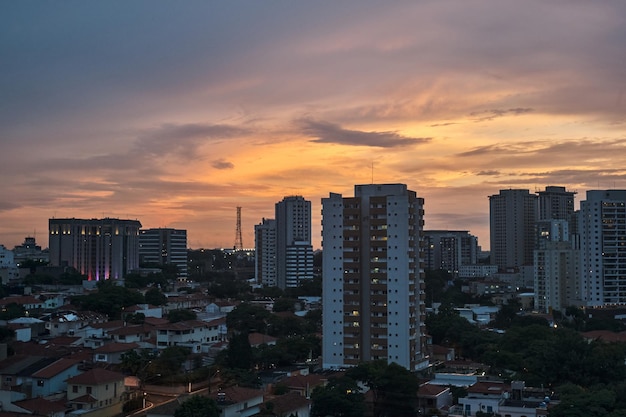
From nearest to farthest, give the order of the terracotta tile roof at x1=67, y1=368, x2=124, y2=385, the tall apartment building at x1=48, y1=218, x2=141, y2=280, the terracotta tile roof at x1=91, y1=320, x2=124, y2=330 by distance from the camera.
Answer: the terracotta tile roof at x1=67, y1=368, x2=124, y2=385 → the terracotta tile roof at x1=91, y1=320, x2=124, y2=330 → the tall apartment building at x1=48, y1=218, x2=141, y2=280

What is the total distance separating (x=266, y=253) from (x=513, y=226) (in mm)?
23970

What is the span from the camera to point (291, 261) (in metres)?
48.7

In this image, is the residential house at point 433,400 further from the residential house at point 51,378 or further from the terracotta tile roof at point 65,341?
the terracotta tile roof at point 65,341

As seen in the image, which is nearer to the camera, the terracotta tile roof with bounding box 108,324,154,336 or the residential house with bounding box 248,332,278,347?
the terracotta tile roof with bounding box 108,324,154,336

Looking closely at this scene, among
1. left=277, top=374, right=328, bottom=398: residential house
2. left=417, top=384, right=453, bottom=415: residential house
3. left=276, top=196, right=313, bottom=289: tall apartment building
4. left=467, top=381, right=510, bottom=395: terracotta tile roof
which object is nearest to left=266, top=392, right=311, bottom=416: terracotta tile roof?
left=277, top=374, right=328, bottom=398: residential house

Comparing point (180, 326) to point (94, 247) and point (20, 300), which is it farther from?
point (94, 247)

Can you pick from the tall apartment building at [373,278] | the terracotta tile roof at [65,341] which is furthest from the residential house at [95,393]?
the tall apartment building at [373,278]

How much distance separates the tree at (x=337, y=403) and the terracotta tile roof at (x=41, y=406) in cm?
478

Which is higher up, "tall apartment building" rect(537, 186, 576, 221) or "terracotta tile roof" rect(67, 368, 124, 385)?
"tall apartment building" rect(537, 186, 576, 221)

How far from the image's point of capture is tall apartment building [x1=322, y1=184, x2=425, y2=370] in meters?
20.0

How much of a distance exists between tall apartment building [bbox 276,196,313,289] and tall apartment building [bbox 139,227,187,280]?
11524 millimetres

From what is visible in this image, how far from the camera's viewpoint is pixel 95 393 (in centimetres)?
1451

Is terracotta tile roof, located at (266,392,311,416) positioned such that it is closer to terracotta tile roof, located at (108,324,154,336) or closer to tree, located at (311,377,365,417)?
tree, located at (311,377,365,417)

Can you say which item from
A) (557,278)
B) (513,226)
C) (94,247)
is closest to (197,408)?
(557,278)
